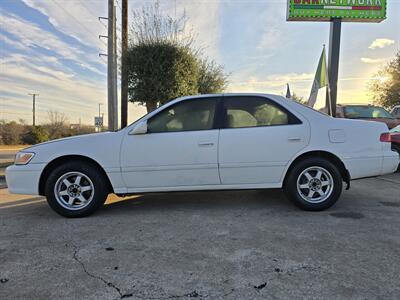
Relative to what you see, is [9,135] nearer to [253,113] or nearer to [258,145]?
[253,113]

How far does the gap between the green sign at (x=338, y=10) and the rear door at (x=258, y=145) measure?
31.1 ft

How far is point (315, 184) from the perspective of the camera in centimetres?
425

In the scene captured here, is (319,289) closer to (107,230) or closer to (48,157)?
(107,230)

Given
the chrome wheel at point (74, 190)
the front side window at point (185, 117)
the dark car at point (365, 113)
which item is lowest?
the chrome wheel at point (74, 190)

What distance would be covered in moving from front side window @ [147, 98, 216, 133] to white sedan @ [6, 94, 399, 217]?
0.5 inches

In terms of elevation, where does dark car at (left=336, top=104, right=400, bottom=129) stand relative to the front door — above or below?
above

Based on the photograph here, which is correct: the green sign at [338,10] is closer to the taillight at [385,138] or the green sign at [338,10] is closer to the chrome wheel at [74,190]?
the taillight at [385,138]

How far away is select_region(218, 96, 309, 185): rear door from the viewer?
4.16 m

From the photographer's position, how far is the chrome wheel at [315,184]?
421 cm

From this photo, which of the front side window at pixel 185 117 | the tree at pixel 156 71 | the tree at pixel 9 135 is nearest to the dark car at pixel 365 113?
the tree at pixel 156 71

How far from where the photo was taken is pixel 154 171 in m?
4.15

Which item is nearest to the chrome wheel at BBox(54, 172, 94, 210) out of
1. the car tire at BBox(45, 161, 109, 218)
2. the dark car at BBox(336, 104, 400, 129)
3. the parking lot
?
the car tire at BBox(45, 161, 109, 218)

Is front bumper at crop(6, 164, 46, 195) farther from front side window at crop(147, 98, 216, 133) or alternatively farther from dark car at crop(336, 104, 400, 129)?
dark car at crop(336, 104, 400, 129)

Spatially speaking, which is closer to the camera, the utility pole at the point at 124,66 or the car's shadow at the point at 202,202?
the car's shadow at the point at 202,202
